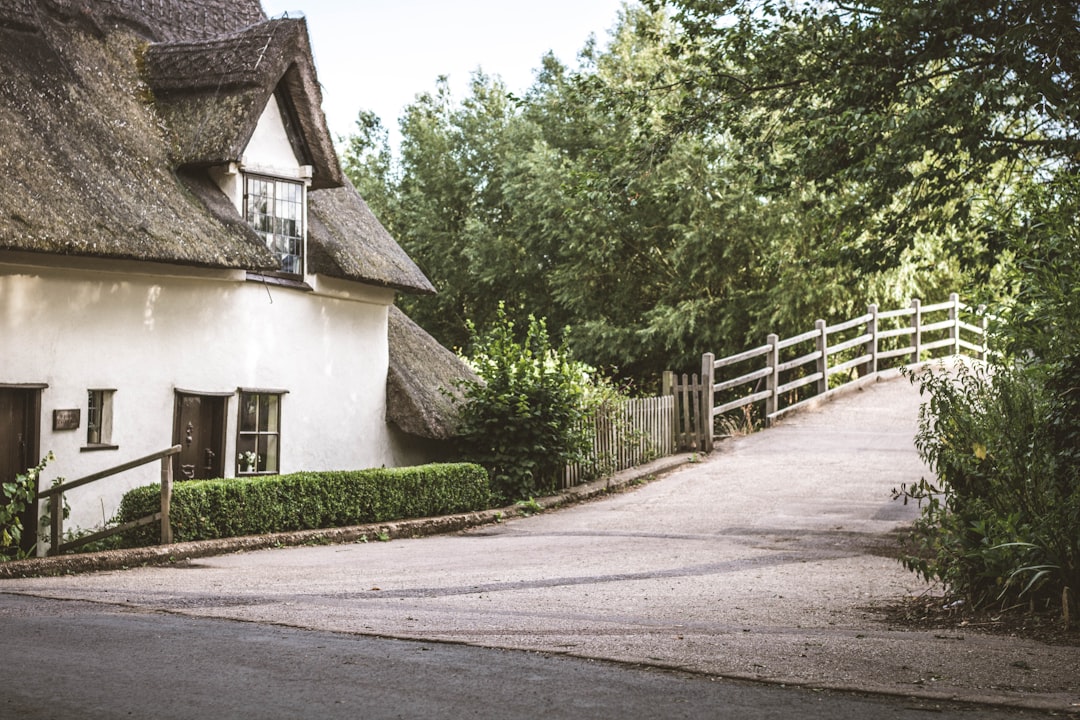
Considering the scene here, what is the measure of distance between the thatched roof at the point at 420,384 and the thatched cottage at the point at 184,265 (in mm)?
→ 49

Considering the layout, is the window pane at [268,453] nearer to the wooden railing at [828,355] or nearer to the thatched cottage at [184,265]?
the thatched cottage at [184,265]

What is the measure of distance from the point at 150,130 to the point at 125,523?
6228 mm

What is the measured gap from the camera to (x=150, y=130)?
17.9m

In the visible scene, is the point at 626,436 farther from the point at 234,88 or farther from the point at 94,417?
the point at 94,417

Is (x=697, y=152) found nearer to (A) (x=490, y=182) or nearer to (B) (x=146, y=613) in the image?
(B) (x=146, y=613)

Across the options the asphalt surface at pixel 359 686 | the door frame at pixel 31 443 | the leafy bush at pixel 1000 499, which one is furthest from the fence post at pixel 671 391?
the asphalt surface at pixel 359 686

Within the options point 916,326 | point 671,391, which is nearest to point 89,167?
point 671,391

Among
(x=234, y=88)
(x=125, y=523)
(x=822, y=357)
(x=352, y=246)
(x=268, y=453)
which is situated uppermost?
(x=234, y=88)

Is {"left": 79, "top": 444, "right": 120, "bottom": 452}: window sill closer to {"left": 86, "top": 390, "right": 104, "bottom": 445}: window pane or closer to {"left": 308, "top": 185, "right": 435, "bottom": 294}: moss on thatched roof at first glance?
{"left": 86, "top": 390, "right": 104, "bottom": 445}: window pane

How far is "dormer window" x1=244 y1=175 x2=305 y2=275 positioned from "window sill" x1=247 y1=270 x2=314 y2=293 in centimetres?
12

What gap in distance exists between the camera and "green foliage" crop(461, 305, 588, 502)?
20.4 m

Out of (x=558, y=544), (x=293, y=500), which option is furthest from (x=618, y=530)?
(x=293, y=500)

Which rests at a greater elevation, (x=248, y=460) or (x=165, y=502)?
(x=248, y=460)

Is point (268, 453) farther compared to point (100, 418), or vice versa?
point (268, 453)
